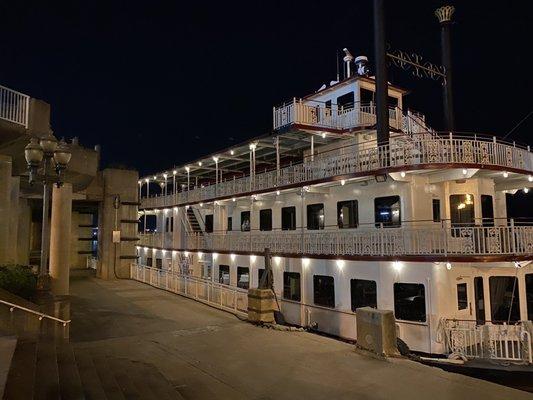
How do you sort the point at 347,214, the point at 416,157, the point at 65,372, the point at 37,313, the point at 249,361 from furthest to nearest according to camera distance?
the point at 347,214
the point at 416,157
the point at 249,361
the point at 37,313
the point at 65,372

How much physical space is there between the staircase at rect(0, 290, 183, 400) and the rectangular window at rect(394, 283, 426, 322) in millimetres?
8386

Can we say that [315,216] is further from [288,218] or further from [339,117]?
[339,117]

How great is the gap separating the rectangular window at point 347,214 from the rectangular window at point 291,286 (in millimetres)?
2978

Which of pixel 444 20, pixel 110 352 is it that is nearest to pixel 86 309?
pixel 110 352

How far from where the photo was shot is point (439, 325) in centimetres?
1255

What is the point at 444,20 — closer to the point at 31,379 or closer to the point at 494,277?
the point at 494,277

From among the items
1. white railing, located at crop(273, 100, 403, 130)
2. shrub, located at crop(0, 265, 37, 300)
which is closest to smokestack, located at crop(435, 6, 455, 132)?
white railing, located at crop(273, 100, 403, 130)

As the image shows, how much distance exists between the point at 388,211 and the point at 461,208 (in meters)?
2.69

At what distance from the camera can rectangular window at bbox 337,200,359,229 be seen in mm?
17062

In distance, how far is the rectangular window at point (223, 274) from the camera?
930 inches

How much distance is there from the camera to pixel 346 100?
20688mm

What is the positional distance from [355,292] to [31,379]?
1129cm

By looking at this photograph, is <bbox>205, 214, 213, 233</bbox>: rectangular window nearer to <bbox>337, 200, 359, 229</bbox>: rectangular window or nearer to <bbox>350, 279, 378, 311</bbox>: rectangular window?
<bbox>337, 200, 359, 229</bbox>: rectangular window

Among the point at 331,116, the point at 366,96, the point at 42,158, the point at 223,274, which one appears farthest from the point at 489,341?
the point at 223,274
